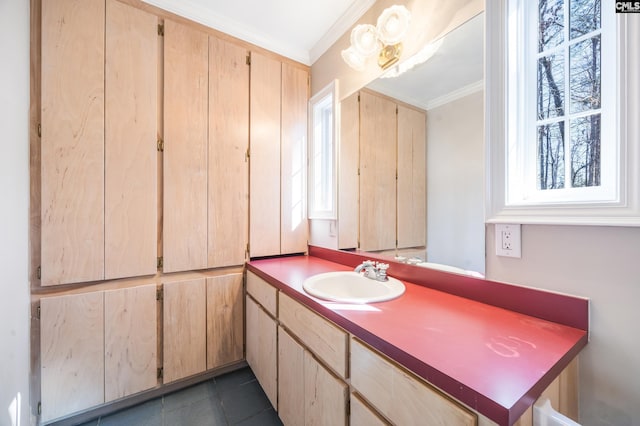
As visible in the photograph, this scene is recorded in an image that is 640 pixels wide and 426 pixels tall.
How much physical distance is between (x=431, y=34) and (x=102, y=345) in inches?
97.2

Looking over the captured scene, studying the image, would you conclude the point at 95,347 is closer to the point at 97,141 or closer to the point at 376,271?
the point at 97,141

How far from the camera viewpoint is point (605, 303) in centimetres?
74

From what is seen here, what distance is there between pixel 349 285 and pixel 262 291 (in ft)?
1.90

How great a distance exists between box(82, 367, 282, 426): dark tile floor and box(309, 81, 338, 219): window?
52.3 inches

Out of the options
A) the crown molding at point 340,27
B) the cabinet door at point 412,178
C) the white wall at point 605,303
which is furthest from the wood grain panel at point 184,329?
the crown molding at point 340,27

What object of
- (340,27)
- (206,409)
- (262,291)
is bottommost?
(206,409)

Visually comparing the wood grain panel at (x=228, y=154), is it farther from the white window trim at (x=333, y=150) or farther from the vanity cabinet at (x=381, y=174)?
the vanity cabinet at (x=381, y=174)

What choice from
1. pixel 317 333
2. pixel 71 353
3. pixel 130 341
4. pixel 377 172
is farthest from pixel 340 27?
pixel 71 353

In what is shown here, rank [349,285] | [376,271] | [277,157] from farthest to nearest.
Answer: [277,157]
[349,285]
[376,271]

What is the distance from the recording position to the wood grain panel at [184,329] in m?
1.65

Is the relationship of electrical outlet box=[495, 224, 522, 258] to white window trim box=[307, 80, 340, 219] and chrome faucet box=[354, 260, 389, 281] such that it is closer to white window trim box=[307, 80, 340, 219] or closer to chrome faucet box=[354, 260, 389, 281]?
chrome faucet box=[354, 260, 389, 281]

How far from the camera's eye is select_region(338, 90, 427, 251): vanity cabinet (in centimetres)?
137

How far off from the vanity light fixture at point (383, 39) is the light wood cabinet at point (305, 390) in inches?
63.6

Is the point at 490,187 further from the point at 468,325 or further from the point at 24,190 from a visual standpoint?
the point at 24,190
